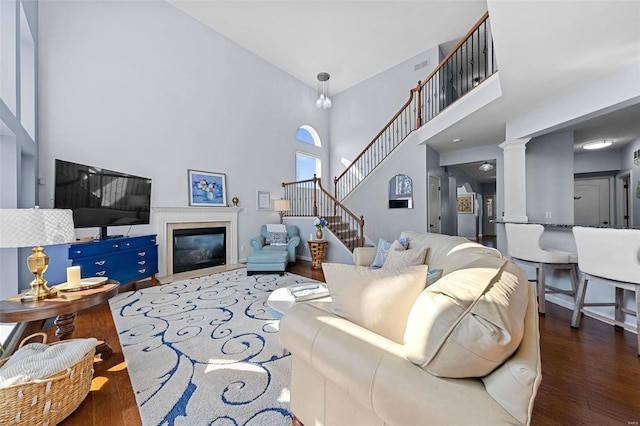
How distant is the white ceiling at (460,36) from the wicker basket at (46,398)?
11.6 feet

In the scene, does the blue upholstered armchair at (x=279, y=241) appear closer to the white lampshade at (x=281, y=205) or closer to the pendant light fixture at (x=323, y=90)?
the white lampshade at (x=281, y=205)

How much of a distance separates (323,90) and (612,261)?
287 inches

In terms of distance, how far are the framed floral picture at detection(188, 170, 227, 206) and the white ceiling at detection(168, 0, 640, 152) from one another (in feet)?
10.1

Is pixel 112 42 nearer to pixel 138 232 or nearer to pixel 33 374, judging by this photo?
pixel 138 232

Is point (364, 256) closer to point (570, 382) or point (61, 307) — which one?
point (570, 382)

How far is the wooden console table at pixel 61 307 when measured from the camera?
1.52 meters

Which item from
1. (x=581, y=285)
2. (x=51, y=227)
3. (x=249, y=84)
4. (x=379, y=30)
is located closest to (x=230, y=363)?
(x=51, y=227)

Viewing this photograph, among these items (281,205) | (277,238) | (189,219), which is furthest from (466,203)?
(189,219)

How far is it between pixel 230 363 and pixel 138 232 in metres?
3.31

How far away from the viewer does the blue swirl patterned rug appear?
1.47 metres

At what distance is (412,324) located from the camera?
0.87 meters

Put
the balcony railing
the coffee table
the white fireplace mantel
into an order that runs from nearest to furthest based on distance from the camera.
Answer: the coffee table, the white fireplace mantel, the balcony railing

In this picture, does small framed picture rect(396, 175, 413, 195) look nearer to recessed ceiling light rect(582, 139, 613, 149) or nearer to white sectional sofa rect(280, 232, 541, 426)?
recessed ceiling light rect(582, 139, 613, 149)

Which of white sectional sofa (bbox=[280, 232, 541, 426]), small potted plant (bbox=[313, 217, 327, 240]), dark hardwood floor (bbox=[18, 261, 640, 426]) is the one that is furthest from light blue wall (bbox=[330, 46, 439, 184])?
white sectional sofa (bbox=[280, 232, 541, 426])
